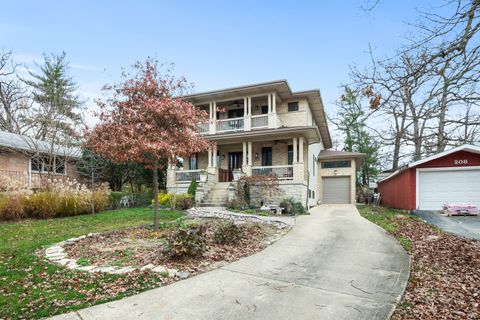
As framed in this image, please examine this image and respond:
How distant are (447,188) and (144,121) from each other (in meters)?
13.6

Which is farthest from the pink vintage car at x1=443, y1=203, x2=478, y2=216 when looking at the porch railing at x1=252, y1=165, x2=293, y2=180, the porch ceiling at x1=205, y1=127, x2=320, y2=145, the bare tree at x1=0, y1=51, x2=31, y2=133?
the bare tree at x1=0, y1=51, x2=31, y2=133

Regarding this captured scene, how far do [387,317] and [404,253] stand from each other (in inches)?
141

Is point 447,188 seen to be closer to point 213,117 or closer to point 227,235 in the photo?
point 227,235

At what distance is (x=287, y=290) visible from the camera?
4.26m

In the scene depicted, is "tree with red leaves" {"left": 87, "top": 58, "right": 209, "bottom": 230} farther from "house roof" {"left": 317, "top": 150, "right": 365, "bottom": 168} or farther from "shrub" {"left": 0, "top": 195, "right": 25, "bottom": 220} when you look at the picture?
"house roof" {"left": 317, "top": 150, "right": 365, "bottom": 168}

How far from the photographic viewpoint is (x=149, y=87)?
8.24 metres

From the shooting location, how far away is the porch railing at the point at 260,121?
1791cm

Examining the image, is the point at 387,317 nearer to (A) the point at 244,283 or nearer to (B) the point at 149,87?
(A) the point at 244,283

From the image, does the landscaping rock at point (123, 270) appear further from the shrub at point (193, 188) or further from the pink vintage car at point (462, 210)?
the pink vintage car at point (462, 210)

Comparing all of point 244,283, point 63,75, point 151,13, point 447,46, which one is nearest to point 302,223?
point 244,283

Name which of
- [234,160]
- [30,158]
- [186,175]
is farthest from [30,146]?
[234,160]

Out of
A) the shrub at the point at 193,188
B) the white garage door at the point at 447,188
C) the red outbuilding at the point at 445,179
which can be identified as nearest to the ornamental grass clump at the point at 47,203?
the shrub at the point at 193,188

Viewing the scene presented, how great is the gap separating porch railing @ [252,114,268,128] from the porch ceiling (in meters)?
1.14

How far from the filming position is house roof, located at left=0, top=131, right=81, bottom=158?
17609mm
